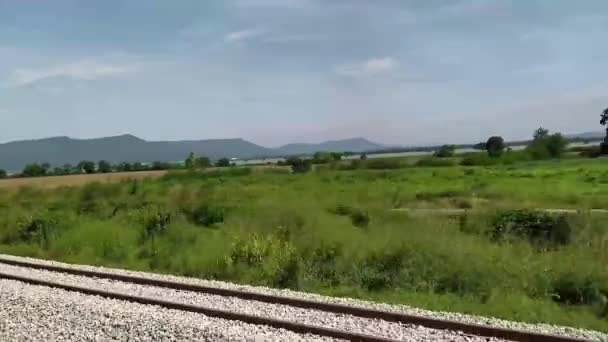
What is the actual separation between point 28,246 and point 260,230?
838 centimetres

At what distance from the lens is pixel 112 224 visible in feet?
73.5

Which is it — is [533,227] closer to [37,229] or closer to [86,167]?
[37,229]

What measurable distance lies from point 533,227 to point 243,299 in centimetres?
1354

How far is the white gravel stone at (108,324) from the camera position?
28.1ft

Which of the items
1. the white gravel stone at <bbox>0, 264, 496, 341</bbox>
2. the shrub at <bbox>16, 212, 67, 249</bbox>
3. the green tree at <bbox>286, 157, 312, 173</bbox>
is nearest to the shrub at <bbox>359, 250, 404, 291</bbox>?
the white gravel stone at <bbox>0, 264, 496, 341</bbox>

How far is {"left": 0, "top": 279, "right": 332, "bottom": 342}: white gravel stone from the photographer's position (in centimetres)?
856

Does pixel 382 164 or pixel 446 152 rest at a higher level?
pixel 446 152

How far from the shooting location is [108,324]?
9328 mm

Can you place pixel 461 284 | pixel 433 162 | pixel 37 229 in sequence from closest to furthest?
pixel 461 284, pixel 37 229, pixel 433 162

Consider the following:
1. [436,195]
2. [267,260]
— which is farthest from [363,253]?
[436,195]

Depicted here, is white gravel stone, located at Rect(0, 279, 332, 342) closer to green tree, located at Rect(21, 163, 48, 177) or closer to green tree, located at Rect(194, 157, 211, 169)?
green tree, located at Rect(194, 157, 211, 169)

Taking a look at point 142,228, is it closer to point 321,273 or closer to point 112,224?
point 112,224

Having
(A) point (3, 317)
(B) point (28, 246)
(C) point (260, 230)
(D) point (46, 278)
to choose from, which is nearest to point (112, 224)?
(B) point (28, 246)

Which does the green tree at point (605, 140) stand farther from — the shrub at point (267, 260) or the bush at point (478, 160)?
the shrub at point (267, 260)
